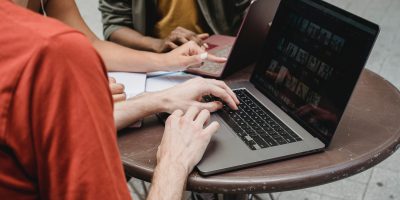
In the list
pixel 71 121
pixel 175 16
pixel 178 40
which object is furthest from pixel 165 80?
pixel 71 121

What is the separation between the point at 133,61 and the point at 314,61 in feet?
1.69

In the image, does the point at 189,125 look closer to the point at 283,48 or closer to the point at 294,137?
the point at 294,137

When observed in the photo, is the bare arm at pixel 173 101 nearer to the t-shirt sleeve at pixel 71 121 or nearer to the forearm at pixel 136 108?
the forearm at pixel 136 108

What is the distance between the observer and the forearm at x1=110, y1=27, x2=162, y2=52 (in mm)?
1487

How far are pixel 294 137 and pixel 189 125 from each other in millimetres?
217

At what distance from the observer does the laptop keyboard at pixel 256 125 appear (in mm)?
905

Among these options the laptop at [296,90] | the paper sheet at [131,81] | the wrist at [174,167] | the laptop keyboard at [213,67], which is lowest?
the paper sheet at [131,81]

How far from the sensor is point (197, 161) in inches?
32.9

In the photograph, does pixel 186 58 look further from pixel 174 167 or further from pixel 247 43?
pixel 174 167

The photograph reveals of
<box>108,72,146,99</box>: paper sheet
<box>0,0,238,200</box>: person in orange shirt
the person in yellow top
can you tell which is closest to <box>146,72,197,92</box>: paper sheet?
<box>108,72,146,99</box>: paper sheet

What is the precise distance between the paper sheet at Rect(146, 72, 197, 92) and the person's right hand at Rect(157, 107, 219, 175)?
247mm

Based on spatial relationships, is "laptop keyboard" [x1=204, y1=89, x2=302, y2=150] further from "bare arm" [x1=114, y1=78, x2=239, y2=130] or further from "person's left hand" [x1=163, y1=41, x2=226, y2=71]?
"person's left hand" [x1=163, y1=41, x2=226, y2=71]

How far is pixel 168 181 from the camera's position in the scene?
0.80 meters

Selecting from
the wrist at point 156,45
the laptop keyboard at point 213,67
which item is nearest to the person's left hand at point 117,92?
the laptop keyboard at point 213,67
